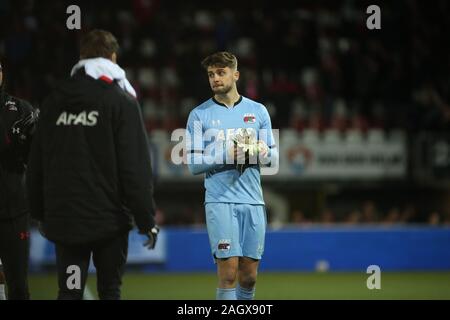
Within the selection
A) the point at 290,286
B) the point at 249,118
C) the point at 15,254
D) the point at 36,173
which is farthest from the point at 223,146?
the point at 290,286

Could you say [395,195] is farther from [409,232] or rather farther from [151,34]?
[151,34]

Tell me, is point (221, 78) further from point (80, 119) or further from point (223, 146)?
point (80, 119)

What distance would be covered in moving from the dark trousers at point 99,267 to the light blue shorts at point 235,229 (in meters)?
1.63

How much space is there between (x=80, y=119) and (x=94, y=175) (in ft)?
1.17

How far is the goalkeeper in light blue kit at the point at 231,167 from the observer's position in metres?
6.93

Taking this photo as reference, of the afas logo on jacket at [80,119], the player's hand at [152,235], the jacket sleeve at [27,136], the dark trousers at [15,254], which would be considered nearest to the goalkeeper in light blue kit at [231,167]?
the jacket sleeve at [27,136]

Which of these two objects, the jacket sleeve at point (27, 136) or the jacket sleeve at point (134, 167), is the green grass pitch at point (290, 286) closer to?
the jacket sleeve at point (27, 136)

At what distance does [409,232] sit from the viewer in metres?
15.4

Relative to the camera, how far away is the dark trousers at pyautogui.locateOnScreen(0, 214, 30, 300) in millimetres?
6688

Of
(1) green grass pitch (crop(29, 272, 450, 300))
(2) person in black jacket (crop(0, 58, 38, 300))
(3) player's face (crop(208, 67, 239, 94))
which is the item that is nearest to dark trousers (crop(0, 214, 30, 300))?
(2) person in black jacket (crop(0, 58, 38, 300))

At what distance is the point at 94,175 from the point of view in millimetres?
5348

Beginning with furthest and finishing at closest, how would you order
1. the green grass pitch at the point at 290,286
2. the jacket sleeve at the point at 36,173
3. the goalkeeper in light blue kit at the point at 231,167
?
1. the green grass pitch at the point at 290,286
2. the goalkeeper in light blue kit at the point at 231,167
3. the jacket sleeve at the point at 36,173
